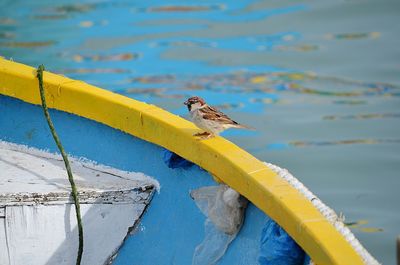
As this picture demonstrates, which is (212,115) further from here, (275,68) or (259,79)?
(275,68)

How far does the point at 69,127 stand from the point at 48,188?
516 millimetres

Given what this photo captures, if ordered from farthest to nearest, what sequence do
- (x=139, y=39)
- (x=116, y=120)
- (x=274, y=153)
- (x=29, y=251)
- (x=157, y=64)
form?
(x=139, y=39) < (x=157, y=64) < (x=274, y=153) < (x=116, y=120) < (x=29, y=251)

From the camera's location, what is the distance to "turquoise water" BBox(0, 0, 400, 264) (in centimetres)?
741

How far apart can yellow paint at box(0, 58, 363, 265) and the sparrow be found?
0.04 metres

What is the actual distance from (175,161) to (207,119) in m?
0.21

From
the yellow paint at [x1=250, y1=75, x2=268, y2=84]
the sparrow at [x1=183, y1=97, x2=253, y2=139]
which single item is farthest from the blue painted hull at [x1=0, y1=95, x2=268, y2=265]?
the yellow paint at [x1=250, y1=75, x2=268, y2=84]

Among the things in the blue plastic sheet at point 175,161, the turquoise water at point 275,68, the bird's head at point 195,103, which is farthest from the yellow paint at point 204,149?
the turquoise water at point 275,68

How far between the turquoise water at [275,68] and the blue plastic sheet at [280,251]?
323cm

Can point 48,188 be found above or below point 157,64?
below

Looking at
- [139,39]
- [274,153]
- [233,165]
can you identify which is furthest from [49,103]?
[139,39]

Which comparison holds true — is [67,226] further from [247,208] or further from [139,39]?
[139,39]

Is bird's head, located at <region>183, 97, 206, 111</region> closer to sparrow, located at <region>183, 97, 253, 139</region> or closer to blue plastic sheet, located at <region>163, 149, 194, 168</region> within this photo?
sparrow, located at <region>183, 97, 253, 139</region>

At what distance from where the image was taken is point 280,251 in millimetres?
3053

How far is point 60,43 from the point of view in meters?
11.0
